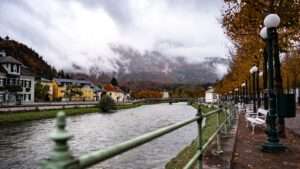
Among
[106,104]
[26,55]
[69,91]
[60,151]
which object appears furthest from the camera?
[26,55]

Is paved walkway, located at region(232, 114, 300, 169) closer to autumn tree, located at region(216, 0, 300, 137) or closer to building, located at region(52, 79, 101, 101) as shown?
autumn tree, located at region(216, 0, 300, 137)

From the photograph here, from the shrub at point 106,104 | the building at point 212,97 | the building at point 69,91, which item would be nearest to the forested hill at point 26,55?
the building at point 69,91

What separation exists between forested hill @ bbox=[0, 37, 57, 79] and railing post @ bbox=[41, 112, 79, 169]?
437 feet

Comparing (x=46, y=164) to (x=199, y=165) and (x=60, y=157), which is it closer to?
(x=60, y=157)

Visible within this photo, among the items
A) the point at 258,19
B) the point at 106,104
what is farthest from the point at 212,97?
the point at 258,19

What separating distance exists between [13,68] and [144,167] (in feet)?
181

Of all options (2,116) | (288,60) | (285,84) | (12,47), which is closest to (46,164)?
(2,116)

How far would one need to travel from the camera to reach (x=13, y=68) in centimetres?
6150

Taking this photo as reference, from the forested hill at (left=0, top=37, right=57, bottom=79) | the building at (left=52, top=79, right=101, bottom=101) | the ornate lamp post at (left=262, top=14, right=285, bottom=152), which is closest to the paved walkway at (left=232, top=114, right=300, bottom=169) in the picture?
the ornate lamp post at (left=262, top=14, right=285, bottom=152)

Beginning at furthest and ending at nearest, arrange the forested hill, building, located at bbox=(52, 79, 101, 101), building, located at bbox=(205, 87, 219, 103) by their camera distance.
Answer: the forested hill < building, located at bbox=(52, 79, 101, 101) < building, located at bbox=(205, 87, 219, 103)

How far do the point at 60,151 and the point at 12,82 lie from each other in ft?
213

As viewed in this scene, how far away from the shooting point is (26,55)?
14650cm

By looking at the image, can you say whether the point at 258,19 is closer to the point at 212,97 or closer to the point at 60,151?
the point at 60,151

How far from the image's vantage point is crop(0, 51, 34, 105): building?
193 ft
